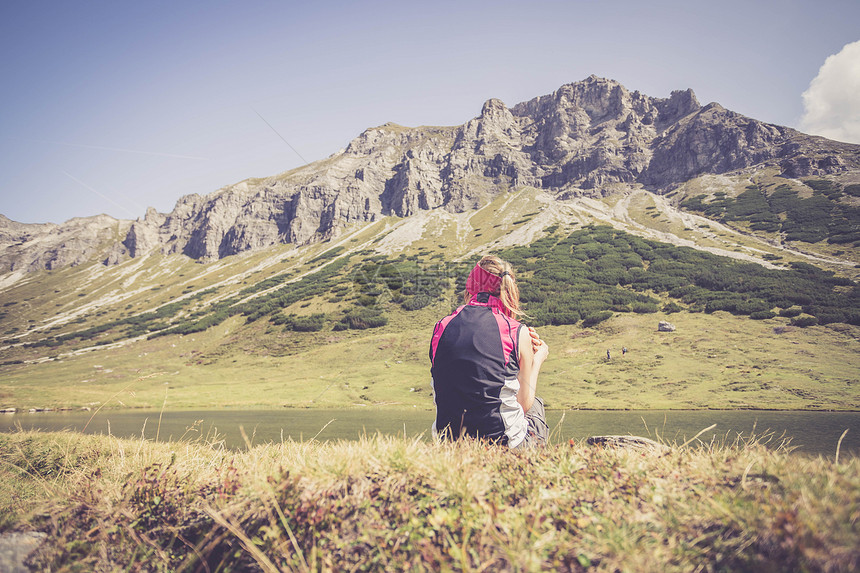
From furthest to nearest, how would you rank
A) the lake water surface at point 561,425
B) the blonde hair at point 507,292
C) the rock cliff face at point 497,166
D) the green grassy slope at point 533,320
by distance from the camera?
the rock cliff face at point 497,166 < the green grassy slope at point 533,320 < the lake water surface at point 561,425 < the blonde hair at point 507,292

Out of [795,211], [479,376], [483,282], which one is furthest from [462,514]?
[795,211]

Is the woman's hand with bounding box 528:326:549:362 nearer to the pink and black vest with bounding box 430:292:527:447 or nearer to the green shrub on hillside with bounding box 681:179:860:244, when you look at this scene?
the pink and black vest with bounding box 430:292:527:447

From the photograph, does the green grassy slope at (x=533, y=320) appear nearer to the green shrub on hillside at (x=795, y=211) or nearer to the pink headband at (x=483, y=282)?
the pink headband at (x=483, y=282)

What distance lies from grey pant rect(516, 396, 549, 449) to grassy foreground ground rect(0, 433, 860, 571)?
2.26 feet

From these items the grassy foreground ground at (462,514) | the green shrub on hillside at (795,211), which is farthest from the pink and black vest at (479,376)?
the green shrub on hillside at (795,211)

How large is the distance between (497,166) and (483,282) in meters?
168

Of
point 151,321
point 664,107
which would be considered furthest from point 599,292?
point 664,107

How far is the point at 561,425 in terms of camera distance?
15.2m

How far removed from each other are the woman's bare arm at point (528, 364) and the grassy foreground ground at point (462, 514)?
0.82m

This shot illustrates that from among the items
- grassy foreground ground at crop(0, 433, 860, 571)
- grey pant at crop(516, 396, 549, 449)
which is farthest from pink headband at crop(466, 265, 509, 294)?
grassy foreground ground at crop(0, 433, 860, 571)

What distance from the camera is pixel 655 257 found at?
62281 mm

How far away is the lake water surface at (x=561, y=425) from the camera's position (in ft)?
53.0

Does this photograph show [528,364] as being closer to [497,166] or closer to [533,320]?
[533,320]

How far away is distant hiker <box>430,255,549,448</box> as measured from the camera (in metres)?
4.13
